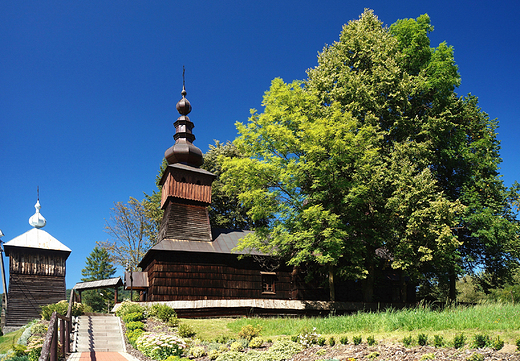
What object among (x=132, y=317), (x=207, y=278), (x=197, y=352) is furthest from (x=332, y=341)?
(x=207, y=278)

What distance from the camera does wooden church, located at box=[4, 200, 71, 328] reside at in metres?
31.2

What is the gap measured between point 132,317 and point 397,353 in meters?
12.1

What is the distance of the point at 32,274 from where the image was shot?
32000 mm

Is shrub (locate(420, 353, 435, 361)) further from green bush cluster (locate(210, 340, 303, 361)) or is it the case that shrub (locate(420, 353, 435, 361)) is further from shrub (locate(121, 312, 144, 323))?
shrub (locate(121, 312, 144, 323))

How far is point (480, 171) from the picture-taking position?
76.5 feet

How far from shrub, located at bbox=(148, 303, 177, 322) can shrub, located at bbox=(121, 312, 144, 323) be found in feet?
2.26

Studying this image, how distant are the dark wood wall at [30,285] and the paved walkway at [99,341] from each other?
18.7 meters

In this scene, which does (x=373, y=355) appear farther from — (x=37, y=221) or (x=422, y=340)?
(x=37, y=221)

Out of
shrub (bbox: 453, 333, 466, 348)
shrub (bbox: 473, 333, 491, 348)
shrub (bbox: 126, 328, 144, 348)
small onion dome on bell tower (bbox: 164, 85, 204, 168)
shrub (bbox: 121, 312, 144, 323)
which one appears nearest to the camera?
shrub (bbox: 473, 333, 491, 348)

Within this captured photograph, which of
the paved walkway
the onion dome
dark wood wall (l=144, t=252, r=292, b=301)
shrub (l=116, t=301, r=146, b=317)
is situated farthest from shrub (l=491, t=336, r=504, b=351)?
the onion dome

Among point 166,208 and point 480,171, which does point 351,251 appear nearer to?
point 480,171

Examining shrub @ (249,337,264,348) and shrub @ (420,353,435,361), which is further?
shrub @ (249,337,264,348)

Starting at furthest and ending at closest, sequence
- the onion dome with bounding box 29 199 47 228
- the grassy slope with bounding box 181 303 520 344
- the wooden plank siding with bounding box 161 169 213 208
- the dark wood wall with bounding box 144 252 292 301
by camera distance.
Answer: the onion dome with bounding box 29 199 47 228 → the wooden plank siding with bounding box 161 169 213 208 → the dark wood wall with bounding box 144 252 292 301 → the grassy slope with bounding box 181 303 520 344

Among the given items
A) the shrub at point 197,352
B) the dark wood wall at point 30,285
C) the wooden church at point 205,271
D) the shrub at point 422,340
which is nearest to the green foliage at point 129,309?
the wooden church at point 205,271
